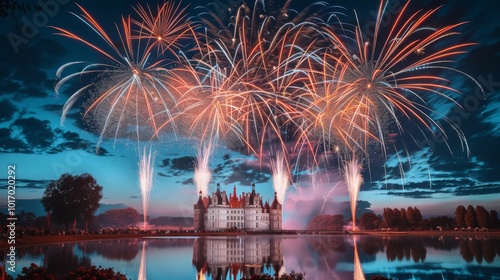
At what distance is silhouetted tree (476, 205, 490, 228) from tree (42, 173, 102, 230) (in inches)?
3317

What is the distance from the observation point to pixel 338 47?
106ft

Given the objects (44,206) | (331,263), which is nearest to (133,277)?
(331,263)

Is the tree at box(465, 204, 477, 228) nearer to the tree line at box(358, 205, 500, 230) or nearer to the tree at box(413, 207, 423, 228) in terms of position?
the tree line at box(358, 205, 500, 230)

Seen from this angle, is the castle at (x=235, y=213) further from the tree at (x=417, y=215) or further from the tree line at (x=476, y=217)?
the tree line at (x=476, y=217)

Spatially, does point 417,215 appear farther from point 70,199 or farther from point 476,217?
point 70,199

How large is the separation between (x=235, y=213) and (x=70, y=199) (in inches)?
2271

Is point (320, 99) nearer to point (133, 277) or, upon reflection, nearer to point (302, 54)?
point (302, 54)

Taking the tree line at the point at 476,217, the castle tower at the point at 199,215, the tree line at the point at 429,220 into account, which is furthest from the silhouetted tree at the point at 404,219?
the castle tower at the point at 199,215

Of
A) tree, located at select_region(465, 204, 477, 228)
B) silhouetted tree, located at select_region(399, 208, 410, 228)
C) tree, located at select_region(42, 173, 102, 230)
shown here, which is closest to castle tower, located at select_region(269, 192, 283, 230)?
silhouetted tree, located at select_region(399, 208, 410, 228)

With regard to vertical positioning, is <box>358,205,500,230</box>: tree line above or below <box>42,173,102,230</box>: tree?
below

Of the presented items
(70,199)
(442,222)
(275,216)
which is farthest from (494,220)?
(70,199)

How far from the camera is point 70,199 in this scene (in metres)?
64.1

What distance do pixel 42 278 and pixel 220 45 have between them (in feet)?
80.1

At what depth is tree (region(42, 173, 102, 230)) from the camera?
63.9 m
